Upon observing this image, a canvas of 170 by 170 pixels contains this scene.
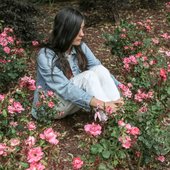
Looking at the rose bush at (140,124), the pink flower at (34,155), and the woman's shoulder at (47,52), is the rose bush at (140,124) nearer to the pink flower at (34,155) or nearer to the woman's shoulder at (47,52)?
the pink flower at (34,155)

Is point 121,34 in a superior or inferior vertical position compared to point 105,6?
superior

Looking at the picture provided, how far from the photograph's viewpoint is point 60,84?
321 cm

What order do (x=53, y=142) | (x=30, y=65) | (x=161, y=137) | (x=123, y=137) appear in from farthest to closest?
(x=30, y=65) < (x=161, y=137) < (x=123, y=137) < (x=53, y=142)

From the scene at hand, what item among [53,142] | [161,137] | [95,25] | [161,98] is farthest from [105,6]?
[53,142]

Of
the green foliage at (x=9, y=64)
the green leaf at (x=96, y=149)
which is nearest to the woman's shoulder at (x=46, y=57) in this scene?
the green foliage at (x=9, y=64)

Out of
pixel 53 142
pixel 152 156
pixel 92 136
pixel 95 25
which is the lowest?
pixel 95 25

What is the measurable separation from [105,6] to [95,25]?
309mm

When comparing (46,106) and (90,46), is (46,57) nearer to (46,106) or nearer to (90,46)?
(46,106)

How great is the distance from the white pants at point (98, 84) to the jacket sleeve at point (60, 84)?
0.06 meters

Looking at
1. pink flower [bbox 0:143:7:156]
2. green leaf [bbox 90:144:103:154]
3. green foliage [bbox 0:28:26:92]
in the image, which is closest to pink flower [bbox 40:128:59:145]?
pink flower [bbox 0:143:7:156]

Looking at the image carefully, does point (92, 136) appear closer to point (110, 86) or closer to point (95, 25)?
point (110, 86)

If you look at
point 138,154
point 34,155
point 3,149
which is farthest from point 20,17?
point 34,155

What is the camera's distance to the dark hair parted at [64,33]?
3.17 meters

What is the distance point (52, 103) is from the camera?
9.50ft
